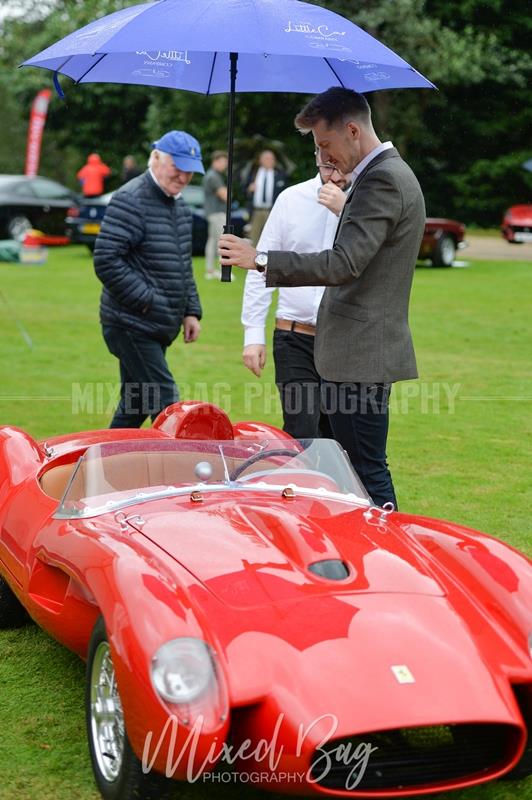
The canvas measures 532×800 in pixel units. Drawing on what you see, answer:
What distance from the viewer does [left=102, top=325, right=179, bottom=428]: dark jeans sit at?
21.9 ft

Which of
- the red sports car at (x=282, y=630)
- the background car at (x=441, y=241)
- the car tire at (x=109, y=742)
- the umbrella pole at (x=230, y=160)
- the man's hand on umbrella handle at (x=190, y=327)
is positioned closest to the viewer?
the red sports car at (x=282, y=630)

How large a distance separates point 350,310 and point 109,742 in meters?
2.06

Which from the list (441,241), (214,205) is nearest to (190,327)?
(214,205)

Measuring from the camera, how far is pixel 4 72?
37.8m

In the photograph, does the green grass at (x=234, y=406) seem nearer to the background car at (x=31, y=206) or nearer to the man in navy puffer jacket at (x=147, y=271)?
the man in navy puffer jacket at (x=147, y=271)

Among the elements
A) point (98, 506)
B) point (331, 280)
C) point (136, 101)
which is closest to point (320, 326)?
point (331, 280)

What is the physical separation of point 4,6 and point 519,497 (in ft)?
131

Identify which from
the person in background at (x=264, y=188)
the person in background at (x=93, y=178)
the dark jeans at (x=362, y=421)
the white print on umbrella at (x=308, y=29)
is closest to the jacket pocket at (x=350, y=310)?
the dark jeans at (x=362, y=421)

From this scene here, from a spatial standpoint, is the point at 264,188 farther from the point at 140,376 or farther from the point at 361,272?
the point at 361,272

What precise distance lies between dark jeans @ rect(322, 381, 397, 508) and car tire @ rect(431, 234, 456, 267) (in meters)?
17.8

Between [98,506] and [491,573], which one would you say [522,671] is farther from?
[98,506]

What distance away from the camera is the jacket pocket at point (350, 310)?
4617mm

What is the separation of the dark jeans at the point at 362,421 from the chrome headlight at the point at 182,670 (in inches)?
72.1

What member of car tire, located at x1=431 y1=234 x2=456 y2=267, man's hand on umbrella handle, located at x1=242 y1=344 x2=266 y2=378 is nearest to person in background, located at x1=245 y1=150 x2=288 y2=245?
car tire, located at x1=431 y1=234 x2=456 y2=267
